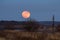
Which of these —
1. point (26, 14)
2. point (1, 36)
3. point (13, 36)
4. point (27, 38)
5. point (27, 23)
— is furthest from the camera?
point (27, 23)

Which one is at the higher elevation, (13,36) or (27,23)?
(13,36)

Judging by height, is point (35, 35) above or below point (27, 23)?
above

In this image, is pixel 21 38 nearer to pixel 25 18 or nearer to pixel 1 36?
pixel 1 36

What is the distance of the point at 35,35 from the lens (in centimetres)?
1847

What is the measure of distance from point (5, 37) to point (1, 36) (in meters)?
0.96

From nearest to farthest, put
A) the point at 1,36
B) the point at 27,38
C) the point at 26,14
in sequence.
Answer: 1. the point at 27,38
2. the point at 1,36
3. the point at 26,14

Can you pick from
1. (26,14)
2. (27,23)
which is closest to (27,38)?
(26,14)

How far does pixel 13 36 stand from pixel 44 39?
2282 millimetres

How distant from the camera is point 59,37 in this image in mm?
18828

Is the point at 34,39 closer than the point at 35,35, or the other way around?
the point at 34,39

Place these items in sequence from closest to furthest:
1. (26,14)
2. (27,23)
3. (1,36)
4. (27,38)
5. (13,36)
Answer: (27,38), (13,36), (1,36), (26,14), (27,23)

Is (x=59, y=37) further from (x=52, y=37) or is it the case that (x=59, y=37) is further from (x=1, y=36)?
(x=1, y=36)

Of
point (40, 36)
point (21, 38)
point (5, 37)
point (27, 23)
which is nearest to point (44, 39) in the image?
point (40, 36)

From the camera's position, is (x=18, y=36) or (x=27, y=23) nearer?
(x=18, y=36)
